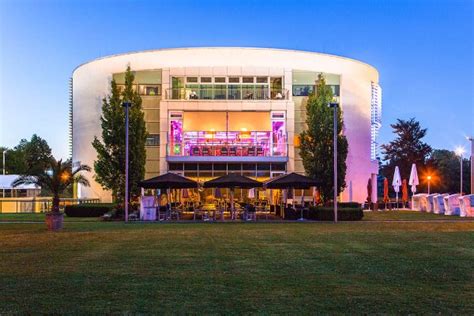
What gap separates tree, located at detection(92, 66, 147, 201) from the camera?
3462cm

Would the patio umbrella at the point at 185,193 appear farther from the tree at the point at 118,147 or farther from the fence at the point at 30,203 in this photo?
the fence at the point at 30,203

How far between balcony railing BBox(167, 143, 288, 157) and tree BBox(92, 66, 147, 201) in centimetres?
335

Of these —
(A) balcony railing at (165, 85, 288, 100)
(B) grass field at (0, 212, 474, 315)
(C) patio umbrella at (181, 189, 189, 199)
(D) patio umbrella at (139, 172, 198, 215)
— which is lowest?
(B) grass field at (0, 212, 474, 315)

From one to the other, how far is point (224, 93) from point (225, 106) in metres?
0.86

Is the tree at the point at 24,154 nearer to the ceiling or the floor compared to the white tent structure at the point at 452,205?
nearer to the ceiling

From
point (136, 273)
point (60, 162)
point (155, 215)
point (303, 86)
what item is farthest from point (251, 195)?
point (136, 273)

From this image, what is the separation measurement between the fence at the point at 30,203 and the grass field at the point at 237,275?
2175cm

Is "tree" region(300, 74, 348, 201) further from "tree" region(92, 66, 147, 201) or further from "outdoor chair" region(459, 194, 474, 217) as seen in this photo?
"tree" region(92, 66, 147, 201)

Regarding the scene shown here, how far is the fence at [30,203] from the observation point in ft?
131

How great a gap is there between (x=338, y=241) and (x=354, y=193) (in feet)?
82.9

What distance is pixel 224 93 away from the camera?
39.6m

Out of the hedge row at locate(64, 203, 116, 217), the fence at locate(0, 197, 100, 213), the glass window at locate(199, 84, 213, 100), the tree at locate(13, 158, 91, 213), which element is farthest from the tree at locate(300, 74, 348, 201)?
the tree at locate(13, 158, 91, 213)

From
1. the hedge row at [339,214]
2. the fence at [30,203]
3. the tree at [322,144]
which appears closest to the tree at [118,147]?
the fence at [30,203]

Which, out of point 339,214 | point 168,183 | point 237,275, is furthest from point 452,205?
point 237,275
